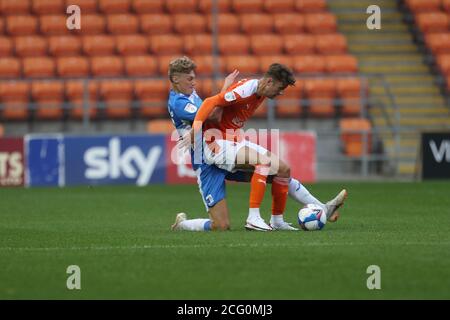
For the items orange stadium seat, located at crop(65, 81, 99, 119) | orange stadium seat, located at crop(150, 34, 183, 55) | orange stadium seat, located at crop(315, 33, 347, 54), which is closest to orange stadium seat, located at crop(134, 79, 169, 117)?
orange stadium seat, located at crop(65, 81, 99, 119)

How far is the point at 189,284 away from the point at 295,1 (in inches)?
774

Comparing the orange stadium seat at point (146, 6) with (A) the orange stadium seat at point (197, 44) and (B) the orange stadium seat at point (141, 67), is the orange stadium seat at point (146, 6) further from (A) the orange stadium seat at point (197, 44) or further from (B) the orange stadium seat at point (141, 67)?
(B) the orange stadium seat at point (141, 67)

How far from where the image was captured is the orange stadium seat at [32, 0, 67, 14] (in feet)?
86.0

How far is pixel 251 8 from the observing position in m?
27.4

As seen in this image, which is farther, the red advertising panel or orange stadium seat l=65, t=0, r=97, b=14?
orange stadium seat l=65, t=0, r=97, b=14

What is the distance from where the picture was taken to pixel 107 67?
25.3 metres

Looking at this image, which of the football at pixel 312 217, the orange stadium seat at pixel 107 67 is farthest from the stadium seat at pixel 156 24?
the football at pixel 312 217

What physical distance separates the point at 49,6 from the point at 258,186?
606 inches

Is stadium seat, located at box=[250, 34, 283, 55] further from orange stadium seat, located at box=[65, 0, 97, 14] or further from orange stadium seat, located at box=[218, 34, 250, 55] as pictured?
orange stadium seat, located at box=[65, 0, 97, 14]

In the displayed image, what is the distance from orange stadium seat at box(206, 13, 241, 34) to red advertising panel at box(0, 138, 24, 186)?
22.3 feet

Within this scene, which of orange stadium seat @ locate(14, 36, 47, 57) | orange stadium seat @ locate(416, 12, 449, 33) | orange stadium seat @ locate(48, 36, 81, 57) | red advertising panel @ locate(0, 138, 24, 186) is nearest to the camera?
red advertising panel @ locate(0, 138, 24, 186)

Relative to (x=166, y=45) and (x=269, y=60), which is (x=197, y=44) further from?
(x=269, y=60)

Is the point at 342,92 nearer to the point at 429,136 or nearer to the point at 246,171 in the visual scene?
the point at 429,136
